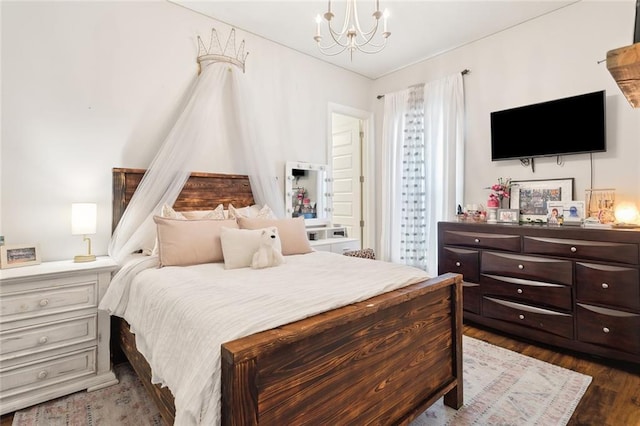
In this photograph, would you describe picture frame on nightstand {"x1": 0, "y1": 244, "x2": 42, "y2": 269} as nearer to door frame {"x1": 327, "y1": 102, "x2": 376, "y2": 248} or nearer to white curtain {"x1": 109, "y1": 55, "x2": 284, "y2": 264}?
white curtain {"x1": 109, "y1": 55, "x2": 284, "y2": 264}

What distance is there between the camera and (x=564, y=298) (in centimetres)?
247

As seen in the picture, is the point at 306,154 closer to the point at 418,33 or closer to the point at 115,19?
the point at 418,33

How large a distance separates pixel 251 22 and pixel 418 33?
1.75 meters

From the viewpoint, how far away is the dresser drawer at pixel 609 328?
2.18 meters

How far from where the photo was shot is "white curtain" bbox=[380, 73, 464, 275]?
3.69 meters

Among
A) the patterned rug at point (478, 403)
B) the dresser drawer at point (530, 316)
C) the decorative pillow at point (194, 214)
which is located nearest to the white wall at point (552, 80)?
the dresser drawer at point (530, 316)

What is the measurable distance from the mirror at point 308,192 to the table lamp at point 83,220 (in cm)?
186

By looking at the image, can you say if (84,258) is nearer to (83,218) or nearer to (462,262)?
(83,218)

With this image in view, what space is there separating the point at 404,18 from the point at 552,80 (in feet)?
5.00

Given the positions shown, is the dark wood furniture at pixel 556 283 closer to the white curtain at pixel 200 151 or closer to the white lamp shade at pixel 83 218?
the white curtain at pixel 200 151

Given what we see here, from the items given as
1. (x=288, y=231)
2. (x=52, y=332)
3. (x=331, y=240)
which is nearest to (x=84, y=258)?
(x=52, y=332)

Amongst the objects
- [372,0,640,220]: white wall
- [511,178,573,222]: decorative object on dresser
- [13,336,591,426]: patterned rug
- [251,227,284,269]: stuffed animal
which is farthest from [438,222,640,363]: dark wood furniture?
[251,227,284,269]: stuffed animal

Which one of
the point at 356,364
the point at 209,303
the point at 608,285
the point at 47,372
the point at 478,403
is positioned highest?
the point at 209,303

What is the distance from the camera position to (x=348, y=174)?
483cm
